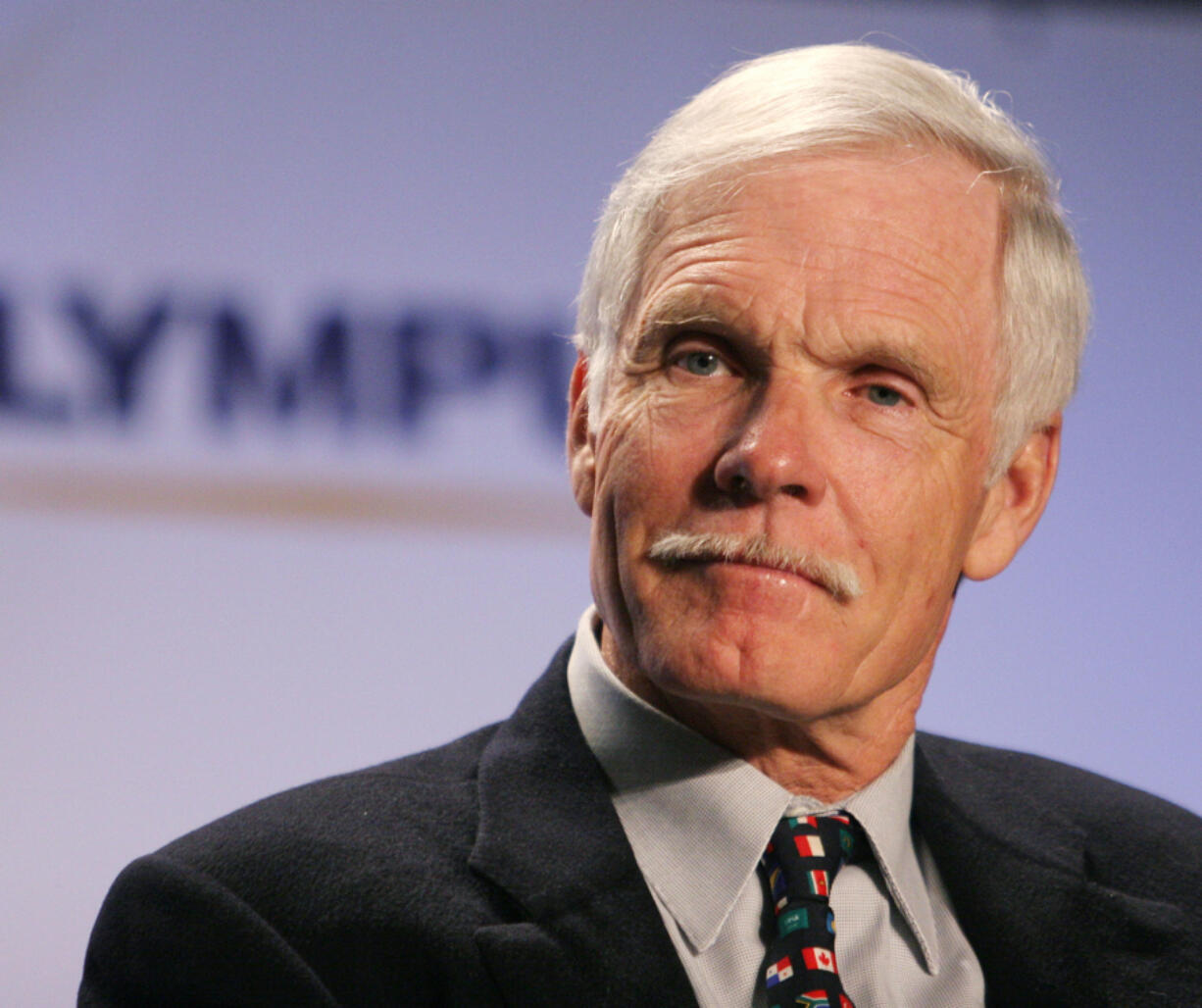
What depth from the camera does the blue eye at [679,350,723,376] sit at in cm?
175

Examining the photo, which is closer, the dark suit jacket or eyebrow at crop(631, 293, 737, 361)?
the dark suit jacket

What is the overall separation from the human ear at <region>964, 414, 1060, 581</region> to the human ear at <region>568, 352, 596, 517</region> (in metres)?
0.48

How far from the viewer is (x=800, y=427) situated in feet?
5.47

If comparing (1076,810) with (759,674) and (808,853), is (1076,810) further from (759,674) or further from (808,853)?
(759,674)

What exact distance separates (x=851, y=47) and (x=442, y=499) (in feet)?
4.51

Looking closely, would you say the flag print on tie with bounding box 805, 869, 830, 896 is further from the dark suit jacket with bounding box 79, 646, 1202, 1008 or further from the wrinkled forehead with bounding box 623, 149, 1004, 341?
the wrinkled forehead with bounding box 623, 149, 1004, 341

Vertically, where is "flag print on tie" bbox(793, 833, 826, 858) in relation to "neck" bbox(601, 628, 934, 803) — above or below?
below

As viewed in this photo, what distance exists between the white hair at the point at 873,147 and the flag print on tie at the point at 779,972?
654 mm

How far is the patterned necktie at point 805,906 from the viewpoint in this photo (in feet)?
5.37

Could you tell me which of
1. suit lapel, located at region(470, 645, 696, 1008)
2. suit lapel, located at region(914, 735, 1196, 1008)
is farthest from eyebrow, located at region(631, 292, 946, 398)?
suit lapel, located at region(914, 735, 1196, 1008)

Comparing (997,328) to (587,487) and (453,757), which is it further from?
(453,757)

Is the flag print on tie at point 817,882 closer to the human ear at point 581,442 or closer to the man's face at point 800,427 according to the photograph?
the man's face at point 800,427

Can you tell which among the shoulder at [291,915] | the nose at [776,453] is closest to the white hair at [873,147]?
the nose at [776,453]

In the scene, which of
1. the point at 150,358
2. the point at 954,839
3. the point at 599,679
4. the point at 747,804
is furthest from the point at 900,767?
the point at 150,358
